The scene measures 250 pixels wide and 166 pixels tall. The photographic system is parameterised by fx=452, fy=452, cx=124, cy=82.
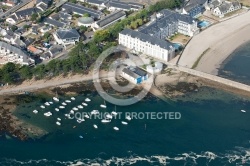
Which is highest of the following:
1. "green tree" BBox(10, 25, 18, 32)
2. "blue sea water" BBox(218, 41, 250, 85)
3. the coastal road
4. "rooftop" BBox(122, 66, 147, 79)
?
the coastal road

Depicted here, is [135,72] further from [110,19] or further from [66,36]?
[110,19]

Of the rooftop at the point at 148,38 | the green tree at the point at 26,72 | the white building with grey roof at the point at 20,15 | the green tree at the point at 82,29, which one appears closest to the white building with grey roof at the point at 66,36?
the green tree at the point at 82,29

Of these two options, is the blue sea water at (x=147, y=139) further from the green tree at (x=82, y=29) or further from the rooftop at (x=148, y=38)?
the green tree at (x=82, y=29)

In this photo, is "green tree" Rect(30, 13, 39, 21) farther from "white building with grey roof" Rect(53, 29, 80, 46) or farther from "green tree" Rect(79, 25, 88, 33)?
"green tree" Rect(79, 25, 88, 33)

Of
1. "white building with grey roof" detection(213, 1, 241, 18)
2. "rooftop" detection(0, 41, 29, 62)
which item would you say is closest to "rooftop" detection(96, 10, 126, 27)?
"rooftop" detection(0, 41, 29, 62)

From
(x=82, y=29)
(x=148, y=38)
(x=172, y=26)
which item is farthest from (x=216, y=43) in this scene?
(x=82, y=29)

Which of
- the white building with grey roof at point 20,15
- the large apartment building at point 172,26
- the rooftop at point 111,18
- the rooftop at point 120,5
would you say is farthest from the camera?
the rooftop at point 120,5
